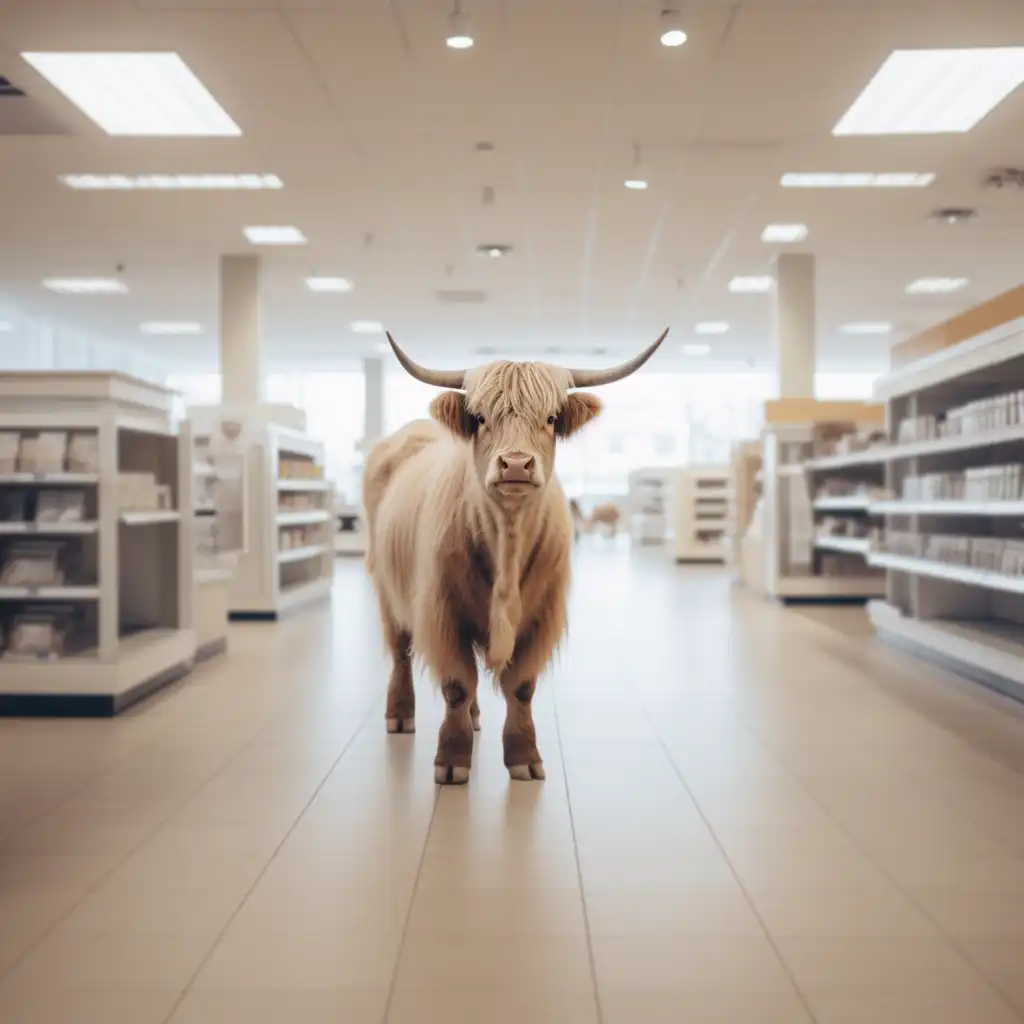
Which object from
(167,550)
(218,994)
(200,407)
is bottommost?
(218,994)

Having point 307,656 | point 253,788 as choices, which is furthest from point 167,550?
point 253,788

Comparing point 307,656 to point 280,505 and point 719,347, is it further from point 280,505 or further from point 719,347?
point 719,347

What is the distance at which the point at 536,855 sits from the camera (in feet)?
8.78

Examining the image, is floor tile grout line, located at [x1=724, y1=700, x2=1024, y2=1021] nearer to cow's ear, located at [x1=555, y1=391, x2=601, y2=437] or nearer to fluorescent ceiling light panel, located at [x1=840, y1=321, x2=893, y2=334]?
cow's ear, located at [x1=555, y1=391, x2=601, y2=437]

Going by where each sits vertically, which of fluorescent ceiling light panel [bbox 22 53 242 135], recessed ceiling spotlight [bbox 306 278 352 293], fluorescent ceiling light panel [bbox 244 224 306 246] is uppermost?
recessed ceiling spotlight [bbox 306 278 352 293]

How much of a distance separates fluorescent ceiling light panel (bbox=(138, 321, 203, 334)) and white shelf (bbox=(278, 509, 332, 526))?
8329 mm

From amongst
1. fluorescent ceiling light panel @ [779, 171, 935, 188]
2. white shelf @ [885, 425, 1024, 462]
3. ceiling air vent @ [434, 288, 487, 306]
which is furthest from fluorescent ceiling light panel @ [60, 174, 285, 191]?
white shelf @ [885, 425, 1024, 462]

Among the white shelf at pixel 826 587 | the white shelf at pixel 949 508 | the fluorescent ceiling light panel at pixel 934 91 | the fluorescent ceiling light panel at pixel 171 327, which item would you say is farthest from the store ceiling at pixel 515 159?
the white shelf at pixel 826 587

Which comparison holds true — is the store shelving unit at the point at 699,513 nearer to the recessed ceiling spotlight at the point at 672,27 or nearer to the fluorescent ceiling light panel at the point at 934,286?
the fluorescent ceiling light panel at the point at 934,286

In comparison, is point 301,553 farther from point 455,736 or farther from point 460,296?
point 460,296

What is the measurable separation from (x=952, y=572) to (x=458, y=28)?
395 centimetres

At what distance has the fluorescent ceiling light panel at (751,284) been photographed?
13.6 m

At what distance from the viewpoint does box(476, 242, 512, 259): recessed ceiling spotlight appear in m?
11.8

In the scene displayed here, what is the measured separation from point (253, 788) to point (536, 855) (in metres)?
1.11
